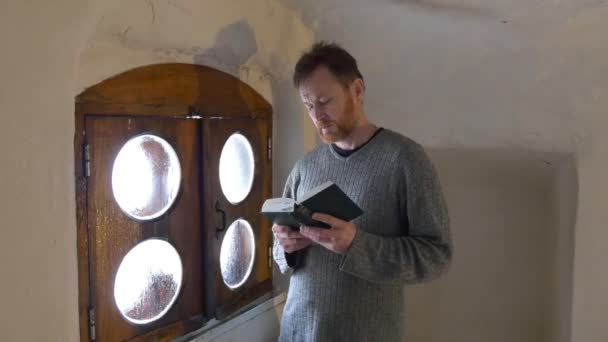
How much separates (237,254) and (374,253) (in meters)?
0.78

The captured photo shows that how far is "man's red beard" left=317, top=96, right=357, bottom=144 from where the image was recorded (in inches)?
48.3

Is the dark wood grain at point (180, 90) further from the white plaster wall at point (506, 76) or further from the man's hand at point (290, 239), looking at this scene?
the man's hand at point (290, 239)

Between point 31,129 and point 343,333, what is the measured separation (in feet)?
2.50

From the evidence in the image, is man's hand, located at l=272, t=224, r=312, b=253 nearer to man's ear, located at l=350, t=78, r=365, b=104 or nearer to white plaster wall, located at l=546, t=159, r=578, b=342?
man's ear, located at l=350, t=78, r=365, b=104

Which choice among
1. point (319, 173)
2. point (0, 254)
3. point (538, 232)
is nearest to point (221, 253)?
point (319, 173)

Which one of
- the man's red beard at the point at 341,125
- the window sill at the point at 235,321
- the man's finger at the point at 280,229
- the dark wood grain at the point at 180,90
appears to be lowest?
the window sill at the point at 235,321

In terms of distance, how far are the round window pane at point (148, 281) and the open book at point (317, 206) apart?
0.46 m

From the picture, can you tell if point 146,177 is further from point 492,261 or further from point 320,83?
point 492,261

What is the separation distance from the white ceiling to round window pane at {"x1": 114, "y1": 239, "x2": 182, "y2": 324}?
853 mm

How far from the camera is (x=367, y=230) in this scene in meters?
1.20

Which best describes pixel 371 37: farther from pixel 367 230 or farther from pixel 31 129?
pixel 31 129

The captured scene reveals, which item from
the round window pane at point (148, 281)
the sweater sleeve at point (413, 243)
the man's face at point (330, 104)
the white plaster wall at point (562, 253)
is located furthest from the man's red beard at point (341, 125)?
the white plaster wall at point (562, 253)

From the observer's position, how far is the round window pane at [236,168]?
170 centimetres

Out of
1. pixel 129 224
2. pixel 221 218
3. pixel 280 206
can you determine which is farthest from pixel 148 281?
pixel 280 206
